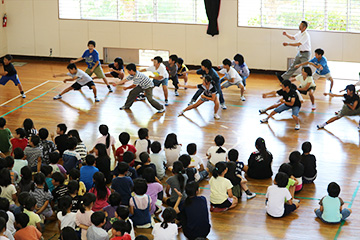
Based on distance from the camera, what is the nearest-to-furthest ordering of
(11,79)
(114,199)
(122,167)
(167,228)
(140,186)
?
(167,228) → (114,199) → (140,186) → (122,167) → (11,79)

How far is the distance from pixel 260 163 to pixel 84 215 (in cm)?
317

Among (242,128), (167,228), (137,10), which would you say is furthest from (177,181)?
(137,10)

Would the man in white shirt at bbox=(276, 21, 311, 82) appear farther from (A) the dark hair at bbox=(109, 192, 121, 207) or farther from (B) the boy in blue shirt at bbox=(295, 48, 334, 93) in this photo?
(A) the dark hair at bbox=(109, 192, 121, 207)

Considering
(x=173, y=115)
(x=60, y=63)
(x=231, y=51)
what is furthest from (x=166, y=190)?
(x=60, y=63)

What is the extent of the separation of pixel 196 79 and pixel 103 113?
3.36 m

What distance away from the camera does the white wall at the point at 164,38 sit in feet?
50.6

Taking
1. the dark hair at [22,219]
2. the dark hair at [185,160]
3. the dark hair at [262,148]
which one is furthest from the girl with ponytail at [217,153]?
the dark hair at [22,219]

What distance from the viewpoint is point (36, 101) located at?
533 inches

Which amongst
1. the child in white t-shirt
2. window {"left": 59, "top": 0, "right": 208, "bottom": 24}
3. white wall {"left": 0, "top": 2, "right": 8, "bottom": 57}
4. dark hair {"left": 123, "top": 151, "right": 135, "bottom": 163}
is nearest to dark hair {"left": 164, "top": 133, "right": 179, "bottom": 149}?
dark hair {"left": 123, "top": 151, "right": 135, "bottom": 163}

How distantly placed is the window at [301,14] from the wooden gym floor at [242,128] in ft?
4.61

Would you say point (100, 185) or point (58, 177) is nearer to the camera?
point (100, 185)

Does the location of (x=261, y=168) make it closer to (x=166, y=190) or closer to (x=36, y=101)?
(x=166, y=190)

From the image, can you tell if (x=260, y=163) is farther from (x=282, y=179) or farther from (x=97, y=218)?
(x=97, y=218)

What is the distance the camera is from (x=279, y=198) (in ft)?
27.0
